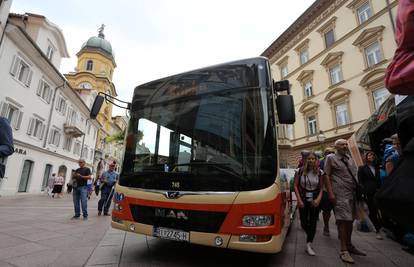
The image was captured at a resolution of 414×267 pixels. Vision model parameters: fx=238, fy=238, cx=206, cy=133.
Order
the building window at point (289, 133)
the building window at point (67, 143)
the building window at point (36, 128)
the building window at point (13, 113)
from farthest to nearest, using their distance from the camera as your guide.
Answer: the building window at point (67, 143), the building window at point (289, 133), the building window at point (36, 128), the building window at point (13, 113)

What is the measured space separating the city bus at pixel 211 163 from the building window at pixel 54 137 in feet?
69.1

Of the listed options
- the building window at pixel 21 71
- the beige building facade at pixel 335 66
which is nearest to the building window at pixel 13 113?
the building window at pixel 21 71

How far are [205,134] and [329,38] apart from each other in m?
22.9

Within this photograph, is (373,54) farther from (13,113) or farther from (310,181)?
(13,113)

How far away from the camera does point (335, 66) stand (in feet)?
67.6

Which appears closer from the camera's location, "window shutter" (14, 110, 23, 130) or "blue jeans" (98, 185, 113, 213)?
"blue jeans" (98, 185, 113, 213)

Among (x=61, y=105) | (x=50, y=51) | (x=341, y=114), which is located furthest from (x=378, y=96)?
(x=61, y=105)

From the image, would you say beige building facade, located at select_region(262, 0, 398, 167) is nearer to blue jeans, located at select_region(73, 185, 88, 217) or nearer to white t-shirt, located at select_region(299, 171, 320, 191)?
white t-shirt, located at select_region(299, 171, 320, 191)

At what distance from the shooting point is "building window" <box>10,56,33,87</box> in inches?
587

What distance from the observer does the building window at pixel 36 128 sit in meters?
17.5

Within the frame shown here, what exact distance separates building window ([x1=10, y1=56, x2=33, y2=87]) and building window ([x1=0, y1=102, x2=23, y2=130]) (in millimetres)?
1919

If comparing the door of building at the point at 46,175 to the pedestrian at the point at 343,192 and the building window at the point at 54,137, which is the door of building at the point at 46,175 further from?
the pedestrian at the point at 343,192

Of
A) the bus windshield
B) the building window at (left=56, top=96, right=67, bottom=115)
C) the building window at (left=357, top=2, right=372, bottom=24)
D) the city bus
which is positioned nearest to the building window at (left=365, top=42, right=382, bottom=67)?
the building window at (left=357, top=2, right=372, bottom=24)

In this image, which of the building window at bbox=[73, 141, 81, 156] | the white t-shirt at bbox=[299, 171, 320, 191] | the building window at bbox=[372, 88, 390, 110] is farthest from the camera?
the building window at bbox=[73, 141, 81, 156]
